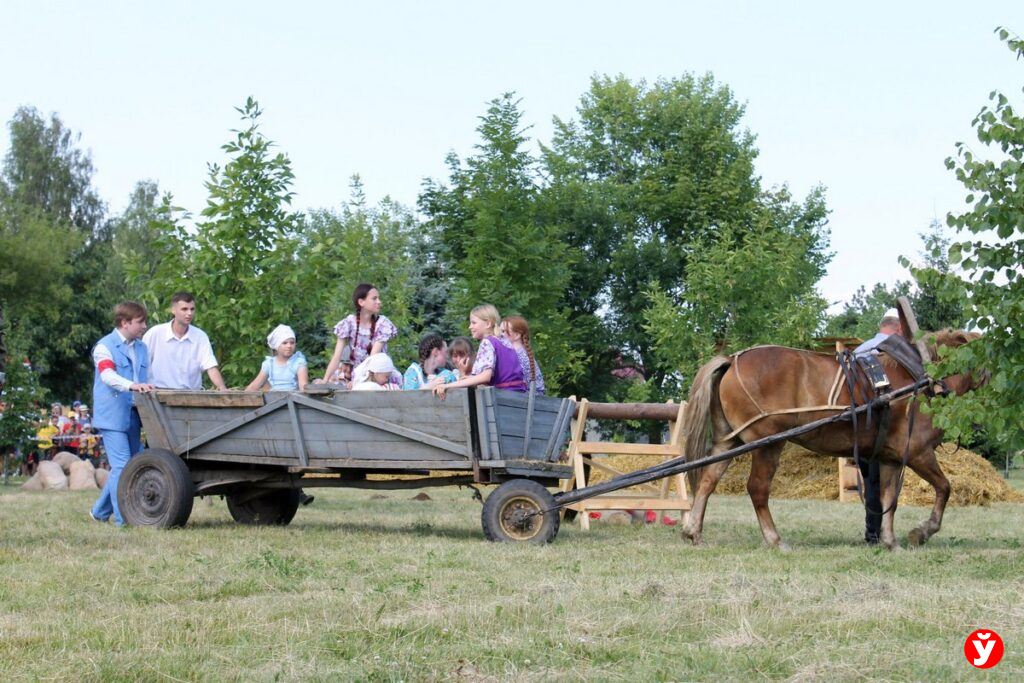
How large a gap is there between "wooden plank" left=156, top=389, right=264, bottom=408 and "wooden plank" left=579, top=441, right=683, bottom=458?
307 cm

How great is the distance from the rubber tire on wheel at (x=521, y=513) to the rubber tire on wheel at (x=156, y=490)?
2.34 m

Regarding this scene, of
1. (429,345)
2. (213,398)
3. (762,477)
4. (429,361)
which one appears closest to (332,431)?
(213,398)

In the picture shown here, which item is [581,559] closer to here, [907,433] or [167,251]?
[907,433]

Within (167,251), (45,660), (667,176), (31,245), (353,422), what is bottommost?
(45,660)

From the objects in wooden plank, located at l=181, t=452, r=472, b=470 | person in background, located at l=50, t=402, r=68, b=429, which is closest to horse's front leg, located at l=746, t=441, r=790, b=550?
wooden plank, located at l=181, t=452, r=472, b=470

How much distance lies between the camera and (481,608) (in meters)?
5.29

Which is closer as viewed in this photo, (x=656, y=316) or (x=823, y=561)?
(x=823, y=561)

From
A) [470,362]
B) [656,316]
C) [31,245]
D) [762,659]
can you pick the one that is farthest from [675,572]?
[31,245]

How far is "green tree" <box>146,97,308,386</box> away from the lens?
13406 millimetres

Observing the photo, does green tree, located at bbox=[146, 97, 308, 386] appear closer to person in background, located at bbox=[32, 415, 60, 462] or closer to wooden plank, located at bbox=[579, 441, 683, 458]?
wooden plank, located at bbox=[579, 441, 683, 458]

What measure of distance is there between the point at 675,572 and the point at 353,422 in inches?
115

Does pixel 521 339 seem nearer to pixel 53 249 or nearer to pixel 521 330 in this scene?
pixel 521 330

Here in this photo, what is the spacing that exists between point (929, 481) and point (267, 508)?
215 inches

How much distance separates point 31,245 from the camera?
3647 centimetres
